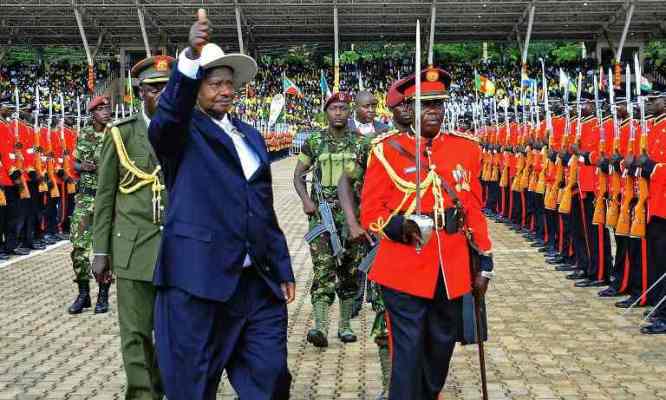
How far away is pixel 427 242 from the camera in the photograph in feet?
16.3

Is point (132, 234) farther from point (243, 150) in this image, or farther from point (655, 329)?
point (655, 329)

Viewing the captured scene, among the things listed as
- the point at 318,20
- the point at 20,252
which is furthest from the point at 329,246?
the point at 318,20

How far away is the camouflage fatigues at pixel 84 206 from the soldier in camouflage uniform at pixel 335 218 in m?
2.12

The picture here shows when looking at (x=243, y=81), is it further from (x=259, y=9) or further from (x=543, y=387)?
(x=259, y=9)

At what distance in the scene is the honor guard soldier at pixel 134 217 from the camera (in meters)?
A: 5.28

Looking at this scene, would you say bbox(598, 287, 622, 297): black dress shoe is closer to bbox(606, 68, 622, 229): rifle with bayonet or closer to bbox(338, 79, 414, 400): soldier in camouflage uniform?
bbox(606, 68, 622, 229): rifle with bayonet

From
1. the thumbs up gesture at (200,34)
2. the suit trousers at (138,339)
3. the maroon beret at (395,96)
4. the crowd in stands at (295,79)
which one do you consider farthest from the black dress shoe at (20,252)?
the crowd in stands at (295,79)

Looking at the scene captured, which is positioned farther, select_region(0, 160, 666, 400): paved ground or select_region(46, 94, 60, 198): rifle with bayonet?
select_region(46, 94, 60, 198): rifle with bayonet

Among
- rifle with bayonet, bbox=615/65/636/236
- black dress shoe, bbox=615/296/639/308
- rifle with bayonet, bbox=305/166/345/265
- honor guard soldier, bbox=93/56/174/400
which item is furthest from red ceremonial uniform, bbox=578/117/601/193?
honor guard soldier, bbox=93/56/174/400

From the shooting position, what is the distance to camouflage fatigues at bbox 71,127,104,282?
9.18 meters

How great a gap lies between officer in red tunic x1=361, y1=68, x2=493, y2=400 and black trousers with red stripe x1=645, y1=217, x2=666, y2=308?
14.1 feet

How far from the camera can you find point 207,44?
398 cm

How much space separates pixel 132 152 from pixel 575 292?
651cm

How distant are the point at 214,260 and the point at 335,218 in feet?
13.0
